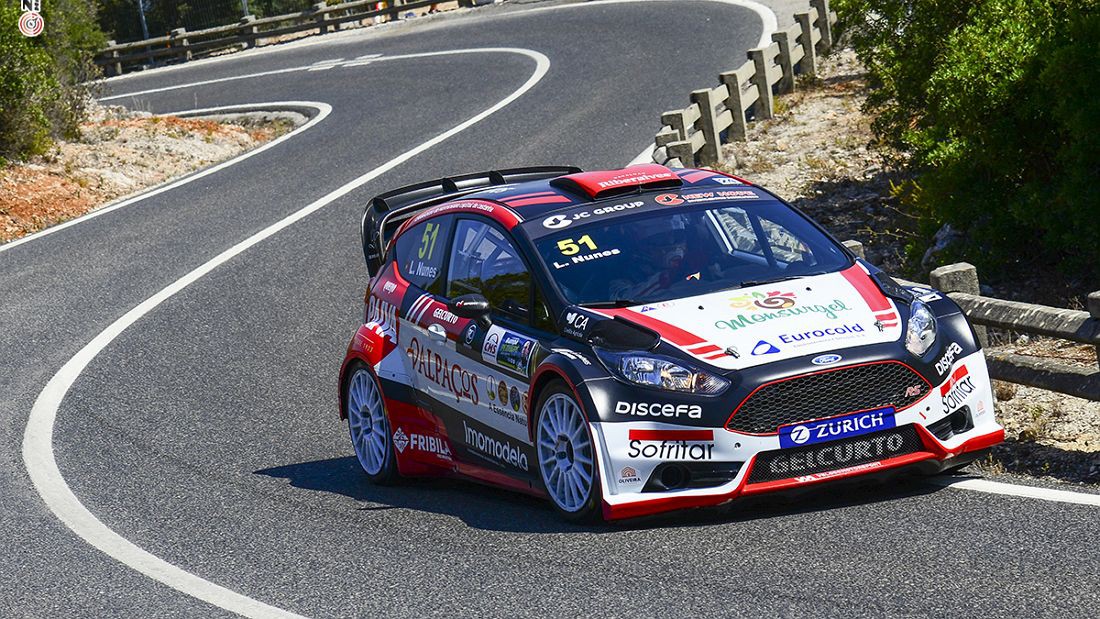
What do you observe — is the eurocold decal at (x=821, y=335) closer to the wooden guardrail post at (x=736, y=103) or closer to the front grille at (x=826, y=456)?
the front grille at (x=826, y=456)

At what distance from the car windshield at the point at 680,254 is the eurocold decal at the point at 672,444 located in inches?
36.9

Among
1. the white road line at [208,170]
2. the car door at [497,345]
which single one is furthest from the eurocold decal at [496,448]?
the white road line at [208,170]

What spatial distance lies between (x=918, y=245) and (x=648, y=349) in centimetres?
724

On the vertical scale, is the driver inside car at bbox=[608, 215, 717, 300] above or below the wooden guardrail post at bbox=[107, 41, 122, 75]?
above

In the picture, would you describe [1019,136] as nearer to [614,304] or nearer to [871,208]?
[871,208]

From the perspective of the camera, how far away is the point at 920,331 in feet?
24.4

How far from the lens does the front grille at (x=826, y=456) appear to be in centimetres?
709

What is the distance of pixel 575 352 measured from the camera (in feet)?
24.7

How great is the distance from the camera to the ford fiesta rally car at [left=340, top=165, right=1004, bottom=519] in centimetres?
709

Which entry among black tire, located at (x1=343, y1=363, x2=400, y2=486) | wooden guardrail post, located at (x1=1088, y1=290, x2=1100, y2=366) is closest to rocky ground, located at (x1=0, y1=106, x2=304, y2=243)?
black tire, located at (x1=343, y1=363, x2=400, y2=486)

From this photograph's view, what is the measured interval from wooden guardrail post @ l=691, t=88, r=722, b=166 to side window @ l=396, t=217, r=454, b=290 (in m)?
9.87

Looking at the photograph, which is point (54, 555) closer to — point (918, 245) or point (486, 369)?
point (486, 369)

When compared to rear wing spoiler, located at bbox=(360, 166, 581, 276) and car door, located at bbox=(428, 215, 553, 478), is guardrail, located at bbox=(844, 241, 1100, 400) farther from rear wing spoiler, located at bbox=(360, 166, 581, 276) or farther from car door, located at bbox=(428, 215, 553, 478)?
rear wing spoiler, located at bbox=(360, 166, 581, 276)

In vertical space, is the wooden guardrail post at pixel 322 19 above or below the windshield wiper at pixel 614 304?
below
